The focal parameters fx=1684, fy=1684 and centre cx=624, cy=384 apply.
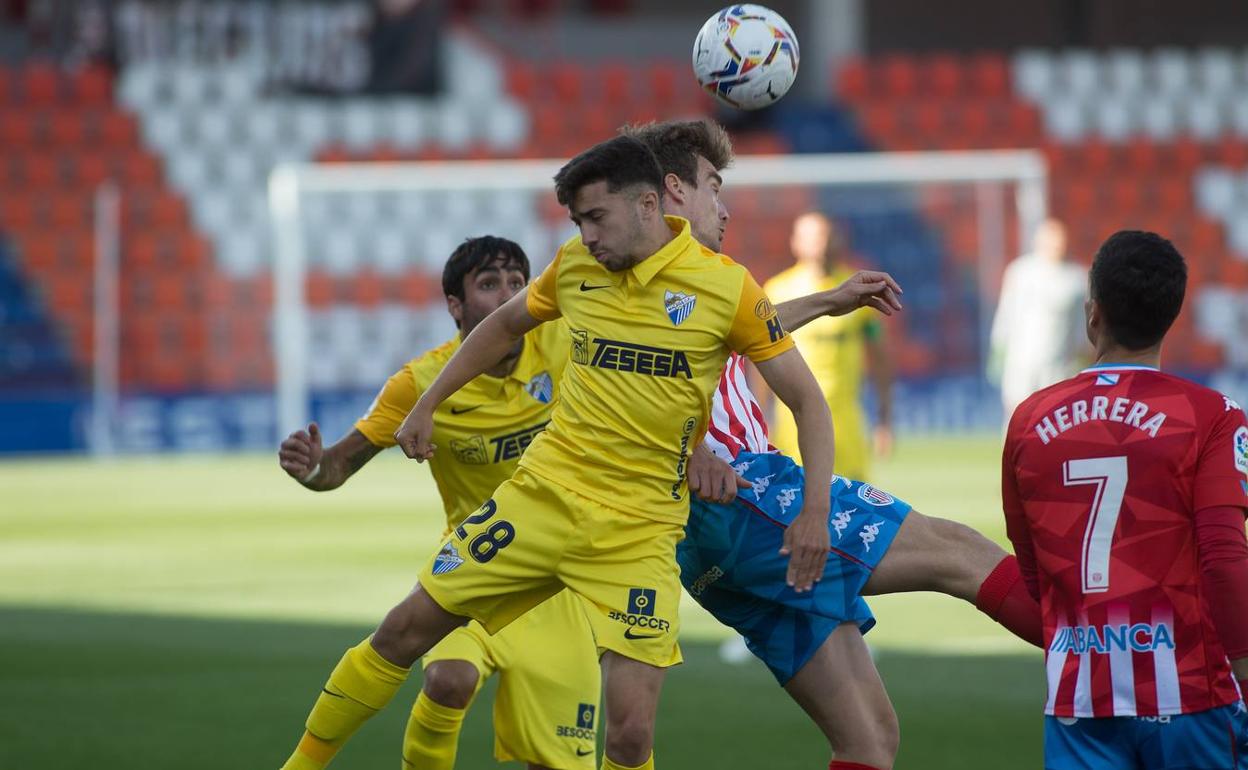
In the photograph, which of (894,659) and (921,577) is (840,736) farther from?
(894,659)

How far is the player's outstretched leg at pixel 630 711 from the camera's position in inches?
160

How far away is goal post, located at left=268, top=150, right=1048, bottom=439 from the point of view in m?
19.2

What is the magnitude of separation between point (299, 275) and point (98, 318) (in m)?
2.52

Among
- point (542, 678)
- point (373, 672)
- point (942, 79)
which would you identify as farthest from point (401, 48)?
point (373, 672)

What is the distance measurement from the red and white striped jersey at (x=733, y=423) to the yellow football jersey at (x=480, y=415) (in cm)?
60

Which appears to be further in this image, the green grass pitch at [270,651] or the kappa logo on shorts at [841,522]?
the green grass pitch at [270,651]

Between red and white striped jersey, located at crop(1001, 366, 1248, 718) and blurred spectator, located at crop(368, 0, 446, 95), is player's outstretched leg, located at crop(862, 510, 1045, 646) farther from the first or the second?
blurred spectator, located at crop(368, 0, 446, 95)

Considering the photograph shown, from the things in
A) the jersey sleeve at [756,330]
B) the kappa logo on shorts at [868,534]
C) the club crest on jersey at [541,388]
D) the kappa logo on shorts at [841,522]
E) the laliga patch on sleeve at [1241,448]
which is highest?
the jersey sleeve at [756,330]

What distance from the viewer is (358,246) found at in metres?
21.7

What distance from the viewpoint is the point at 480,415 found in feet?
16.0

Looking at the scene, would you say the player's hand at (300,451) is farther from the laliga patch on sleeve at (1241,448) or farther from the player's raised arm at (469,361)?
the laliga patch on sleeve at (1241,448)

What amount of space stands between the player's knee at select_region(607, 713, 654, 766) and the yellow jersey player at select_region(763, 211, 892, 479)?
14.0 ft

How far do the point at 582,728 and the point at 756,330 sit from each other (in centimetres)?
127

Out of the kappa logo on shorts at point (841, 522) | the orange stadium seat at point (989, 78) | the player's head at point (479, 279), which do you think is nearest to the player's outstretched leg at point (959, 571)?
the kappa logo on shorts at point (841, 522)
